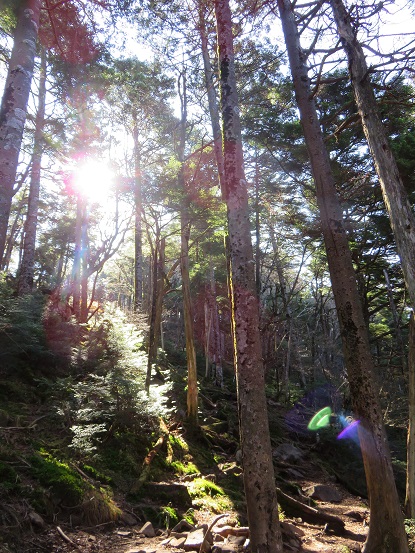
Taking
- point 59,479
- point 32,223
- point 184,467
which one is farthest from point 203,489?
point 32,223

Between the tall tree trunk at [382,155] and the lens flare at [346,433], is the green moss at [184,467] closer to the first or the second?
the tall tree trunk at [382,155]

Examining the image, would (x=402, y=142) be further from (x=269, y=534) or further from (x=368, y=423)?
(x=269, y=534)

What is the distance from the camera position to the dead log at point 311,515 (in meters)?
6.41

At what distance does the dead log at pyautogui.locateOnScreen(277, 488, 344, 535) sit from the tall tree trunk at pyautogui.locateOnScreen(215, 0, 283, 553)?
347 centimetres

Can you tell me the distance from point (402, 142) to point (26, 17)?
9.61 m

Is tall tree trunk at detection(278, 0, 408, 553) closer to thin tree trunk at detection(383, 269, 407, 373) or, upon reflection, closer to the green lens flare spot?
thin tree trunk at detection(383, 269, 407, 373)

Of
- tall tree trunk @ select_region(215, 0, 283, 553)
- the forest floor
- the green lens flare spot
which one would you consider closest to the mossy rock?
the forest floor

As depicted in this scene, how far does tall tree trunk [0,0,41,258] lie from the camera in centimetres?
476

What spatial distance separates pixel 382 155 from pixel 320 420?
14.0m

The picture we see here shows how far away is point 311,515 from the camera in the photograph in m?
6.78

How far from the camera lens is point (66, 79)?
29.3 feet

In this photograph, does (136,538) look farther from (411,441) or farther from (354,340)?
(411,441)

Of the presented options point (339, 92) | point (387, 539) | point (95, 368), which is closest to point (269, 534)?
point (387, 539)

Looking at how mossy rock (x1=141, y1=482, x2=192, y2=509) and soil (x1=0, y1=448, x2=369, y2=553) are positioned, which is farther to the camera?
mossy rock (x1=141, y1=482, x2=192, y2=509)
